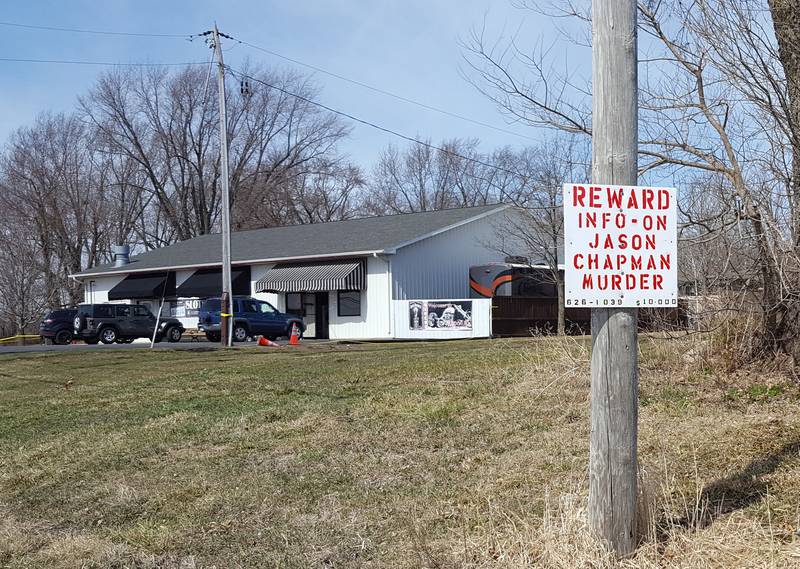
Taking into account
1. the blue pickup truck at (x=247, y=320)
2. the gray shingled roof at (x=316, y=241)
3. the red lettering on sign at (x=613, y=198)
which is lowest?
the blue pickup truck at (x=247, y=320)

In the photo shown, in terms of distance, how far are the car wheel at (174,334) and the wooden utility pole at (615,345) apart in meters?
31.2

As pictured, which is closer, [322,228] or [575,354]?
[575,354]

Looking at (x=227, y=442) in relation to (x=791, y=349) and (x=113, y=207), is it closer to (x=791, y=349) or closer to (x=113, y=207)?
(x=791, y=349)

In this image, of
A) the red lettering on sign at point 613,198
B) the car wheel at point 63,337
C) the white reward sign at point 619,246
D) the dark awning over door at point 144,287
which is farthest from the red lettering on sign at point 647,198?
the dark awning over door at point 144,287

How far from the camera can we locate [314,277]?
34.7 m

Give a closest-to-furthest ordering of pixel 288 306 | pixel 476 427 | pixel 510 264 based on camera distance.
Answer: pixel 476 427 < pixel 510 264 < pixel 288 306

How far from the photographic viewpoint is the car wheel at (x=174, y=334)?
113 ft

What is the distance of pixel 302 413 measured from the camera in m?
10.0

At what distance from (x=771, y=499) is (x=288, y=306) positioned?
108 ft

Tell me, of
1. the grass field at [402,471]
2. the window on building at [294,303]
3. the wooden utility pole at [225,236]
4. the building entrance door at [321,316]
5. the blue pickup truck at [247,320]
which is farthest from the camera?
the window on building at [294,303]

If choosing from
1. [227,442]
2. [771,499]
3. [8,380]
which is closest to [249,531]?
[227,442]

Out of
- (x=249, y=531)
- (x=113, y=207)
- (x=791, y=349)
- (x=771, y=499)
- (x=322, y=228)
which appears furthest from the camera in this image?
(x=113, y=207)

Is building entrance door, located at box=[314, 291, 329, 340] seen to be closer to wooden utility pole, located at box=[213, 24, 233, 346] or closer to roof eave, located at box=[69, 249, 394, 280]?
roof eave, located at box=[69, 249, 394, 280]

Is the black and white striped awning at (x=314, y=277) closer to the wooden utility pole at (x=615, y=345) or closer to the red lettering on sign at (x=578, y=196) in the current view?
the wooden utility pole at (x=615, y=345)
